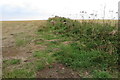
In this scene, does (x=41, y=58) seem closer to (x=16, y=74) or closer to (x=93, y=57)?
(x=16, y=74)

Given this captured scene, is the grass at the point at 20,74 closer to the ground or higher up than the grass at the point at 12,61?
closer to the ground

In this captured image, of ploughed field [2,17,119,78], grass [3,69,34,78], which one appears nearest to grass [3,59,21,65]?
ploughed field [2,17,119,78]

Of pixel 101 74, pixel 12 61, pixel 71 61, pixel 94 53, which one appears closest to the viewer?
pixel 101 74

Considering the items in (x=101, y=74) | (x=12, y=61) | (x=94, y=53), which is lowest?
(x=101, y=74)

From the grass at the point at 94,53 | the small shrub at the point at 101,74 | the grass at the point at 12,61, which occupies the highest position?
the grass at the point at 94,53

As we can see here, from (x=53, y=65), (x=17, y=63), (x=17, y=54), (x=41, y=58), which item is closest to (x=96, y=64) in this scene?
(x=53, y=65)

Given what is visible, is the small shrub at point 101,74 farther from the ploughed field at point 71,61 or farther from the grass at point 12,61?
the grass at point 12,61

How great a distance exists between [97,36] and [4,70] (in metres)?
3.91

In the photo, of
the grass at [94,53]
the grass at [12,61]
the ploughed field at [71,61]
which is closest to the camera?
the ploughed field at [71,61]

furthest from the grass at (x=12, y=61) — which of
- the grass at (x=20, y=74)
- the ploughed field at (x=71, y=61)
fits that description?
the grass at (x=20, y=74)

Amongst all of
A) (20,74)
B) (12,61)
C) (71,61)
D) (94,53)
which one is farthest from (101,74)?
(12,61)

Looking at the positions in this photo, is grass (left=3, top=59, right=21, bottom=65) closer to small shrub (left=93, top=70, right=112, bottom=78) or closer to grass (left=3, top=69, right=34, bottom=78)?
grass (left=3, top=69, right=34, bottom=78)

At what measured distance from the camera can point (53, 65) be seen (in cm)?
445

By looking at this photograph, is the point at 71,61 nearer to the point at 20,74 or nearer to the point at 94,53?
the point at 94,53
